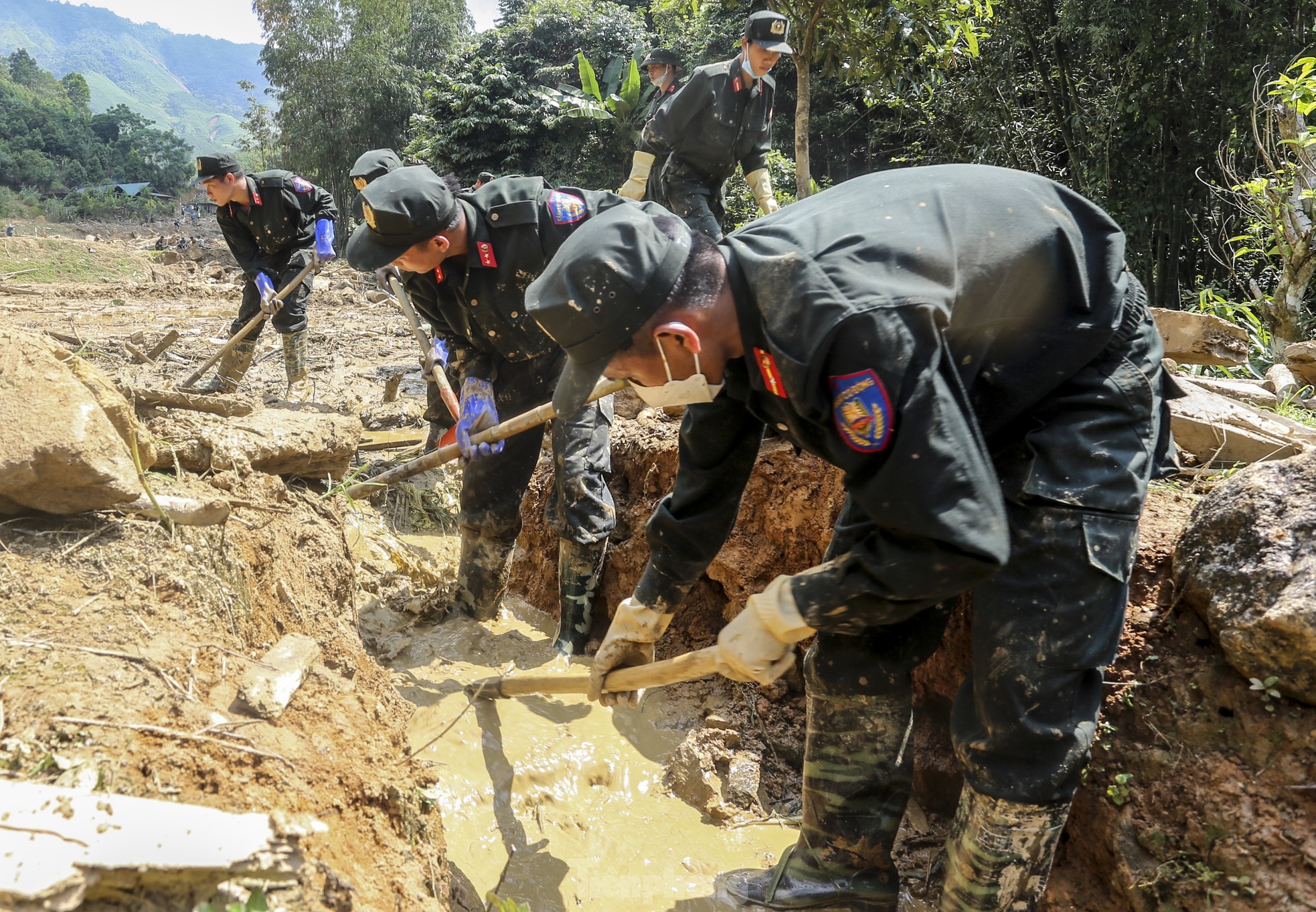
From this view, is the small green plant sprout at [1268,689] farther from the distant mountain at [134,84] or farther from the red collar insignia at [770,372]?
the distant mountain at [134,84]

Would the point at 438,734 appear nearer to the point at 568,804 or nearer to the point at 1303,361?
the point at 568,804

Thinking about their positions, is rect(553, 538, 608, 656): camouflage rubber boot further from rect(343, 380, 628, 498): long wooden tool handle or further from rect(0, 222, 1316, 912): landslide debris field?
rect(343, 380, 628, 498): long wooden tool handle

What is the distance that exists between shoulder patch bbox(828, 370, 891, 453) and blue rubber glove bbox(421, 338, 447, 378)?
2.75 m

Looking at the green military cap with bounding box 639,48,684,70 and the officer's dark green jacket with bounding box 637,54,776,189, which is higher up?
the green military cap with bounding box 639,48,684,70

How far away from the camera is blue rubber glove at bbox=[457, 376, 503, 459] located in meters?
3.28

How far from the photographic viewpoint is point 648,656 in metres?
2.36

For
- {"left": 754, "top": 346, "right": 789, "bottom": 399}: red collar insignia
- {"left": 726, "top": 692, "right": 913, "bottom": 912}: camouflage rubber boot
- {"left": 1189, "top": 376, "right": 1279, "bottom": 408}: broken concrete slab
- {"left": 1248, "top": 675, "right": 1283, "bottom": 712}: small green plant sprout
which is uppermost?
{"left": 754, "top": 346, "right": 789, "bottom": 399}: red collar insignia

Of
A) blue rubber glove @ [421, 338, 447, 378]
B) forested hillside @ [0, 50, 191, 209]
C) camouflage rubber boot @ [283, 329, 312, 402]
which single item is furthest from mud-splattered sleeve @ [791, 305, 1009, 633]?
forested hillside @ [0, 50, 191, 209]

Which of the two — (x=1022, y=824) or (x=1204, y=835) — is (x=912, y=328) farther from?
(x=1204, y=835)

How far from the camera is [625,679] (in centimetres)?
220

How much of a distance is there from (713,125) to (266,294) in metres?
3.71

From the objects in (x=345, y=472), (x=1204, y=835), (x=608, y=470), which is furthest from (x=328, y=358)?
(x=1204, y=835)

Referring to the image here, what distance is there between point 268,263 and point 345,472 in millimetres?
3668

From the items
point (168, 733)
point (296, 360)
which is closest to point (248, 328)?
point (296, 360)
